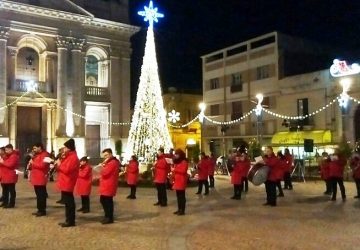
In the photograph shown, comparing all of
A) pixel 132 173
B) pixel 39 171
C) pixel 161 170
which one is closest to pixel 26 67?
pixel 132 173

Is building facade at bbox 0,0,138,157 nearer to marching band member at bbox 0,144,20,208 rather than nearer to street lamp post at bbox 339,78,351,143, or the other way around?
street lamp post at bbox 339,78,351,143

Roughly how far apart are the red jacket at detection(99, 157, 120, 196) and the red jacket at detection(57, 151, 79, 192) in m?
0.71

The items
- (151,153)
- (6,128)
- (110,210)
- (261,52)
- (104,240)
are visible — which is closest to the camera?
(104,240)

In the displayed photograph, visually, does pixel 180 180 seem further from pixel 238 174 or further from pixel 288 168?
pixel 288 168

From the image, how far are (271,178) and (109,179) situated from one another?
5.94 meters

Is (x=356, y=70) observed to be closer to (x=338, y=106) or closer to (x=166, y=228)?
(x=338, y=106)

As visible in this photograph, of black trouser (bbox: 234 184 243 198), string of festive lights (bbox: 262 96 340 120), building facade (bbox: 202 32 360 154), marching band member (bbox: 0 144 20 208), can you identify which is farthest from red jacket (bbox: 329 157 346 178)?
string of festive lights (bbox: 262 96 340 120)

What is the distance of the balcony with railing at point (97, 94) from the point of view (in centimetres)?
3958

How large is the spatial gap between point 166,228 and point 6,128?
87.0 ft

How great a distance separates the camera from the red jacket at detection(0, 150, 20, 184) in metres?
14.1

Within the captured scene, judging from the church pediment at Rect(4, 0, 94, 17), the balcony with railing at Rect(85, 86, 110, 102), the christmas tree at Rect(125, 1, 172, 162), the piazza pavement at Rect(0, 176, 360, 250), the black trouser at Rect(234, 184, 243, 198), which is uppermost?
the church pediment at Rect(4, 0, 94, 17)

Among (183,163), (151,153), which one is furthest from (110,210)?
(151,153)

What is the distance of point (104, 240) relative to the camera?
9.45 metres

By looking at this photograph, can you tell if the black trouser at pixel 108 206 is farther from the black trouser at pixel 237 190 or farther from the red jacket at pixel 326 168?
the red jacket at pixel 326 168
